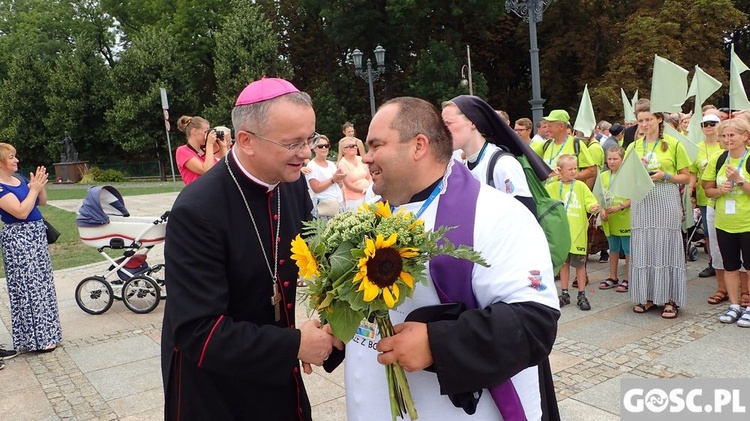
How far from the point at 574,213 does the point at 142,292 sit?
539cm

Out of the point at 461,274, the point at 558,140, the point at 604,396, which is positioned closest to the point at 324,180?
the point at 558,140

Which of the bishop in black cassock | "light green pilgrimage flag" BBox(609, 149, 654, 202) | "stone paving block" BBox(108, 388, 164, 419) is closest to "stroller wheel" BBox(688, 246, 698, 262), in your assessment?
"light green pilgrimage flag" BBox(609, 149, 654, 202)

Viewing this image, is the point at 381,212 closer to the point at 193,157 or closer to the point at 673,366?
the point at 673,366

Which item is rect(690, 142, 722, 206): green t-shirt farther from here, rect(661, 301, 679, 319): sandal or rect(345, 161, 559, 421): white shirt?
rect(345, 161, 559, 421): white shirt

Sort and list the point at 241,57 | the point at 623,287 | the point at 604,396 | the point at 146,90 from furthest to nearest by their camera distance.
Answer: the point at 146,90 < the point at 241,57 < the point at 623,287 < the point at 604,396

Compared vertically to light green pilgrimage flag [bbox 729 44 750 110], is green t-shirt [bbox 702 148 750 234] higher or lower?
lower

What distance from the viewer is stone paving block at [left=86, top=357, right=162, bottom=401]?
5.03 metres

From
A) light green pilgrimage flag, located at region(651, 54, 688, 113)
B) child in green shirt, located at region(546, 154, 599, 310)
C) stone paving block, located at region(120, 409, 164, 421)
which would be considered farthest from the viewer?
child in green shirt, located at region(546, 154, 599, 310)

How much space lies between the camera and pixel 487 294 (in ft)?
6.16

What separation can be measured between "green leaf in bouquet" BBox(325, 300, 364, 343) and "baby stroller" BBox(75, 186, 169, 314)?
5.78 m

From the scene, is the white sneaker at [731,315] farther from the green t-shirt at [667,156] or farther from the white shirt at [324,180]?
the white shirt at [324,180]

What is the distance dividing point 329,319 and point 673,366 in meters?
4.15

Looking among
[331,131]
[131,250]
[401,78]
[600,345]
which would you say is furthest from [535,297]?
[401,78]

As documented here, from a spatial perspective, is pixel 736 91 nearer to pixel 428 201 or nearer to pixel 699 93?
pixel 699 93
